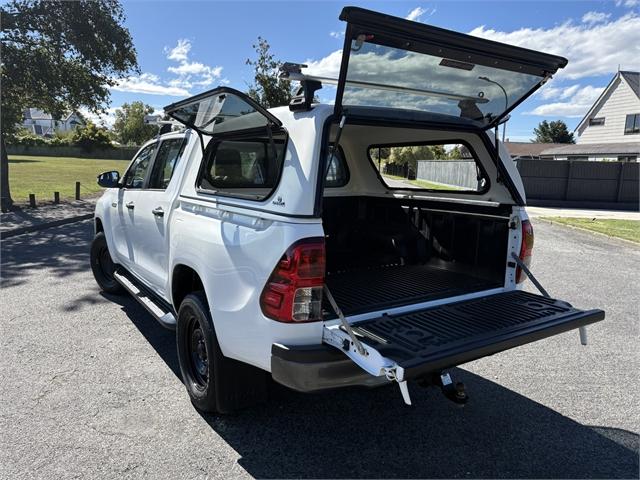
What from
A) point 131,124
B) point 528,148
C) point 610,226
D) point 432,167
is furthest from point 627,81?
point 131,124

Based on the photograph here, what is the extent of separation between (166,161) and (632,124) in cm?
3537

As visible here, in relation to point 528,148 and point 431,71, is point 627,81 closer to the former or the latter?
point 528,148

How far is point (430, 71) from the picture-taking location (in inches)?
121

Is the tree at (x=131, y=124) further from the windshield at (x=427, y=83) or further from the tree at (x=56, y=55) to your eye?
the windshield at (x=427, y=83)

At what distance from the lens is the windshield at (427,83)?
108 inches

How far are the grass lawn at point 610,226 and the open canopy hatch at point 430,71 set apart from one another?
30.6 feet

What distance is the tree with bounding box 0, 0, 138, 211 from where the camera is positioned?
12883mm

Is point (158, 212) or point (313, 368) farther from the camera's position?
point (158, 212)

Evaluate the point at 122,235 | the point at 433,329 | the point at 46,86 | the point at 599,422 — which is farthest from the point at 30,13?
the point at 599,422

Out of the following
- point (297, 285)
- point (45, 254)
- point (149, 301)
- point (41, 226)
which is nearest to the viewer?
point (297, 285)

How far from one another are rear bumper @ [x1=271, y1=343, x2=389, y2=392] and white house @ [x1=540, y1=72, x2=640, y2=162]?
31.8 meters

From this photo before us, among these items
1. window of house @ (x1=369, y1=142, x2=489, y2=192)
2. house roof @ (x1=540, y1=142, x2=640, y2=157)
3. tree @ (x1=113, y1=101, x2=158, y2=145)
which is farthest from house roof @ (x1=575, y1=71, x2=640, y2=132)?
tree @ (x1=113, y1=101, x2=158, y2=145)

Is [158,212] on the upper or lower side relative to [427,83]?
lower

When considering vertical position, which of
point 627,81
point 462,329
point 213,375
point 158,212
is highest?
point 627,81
